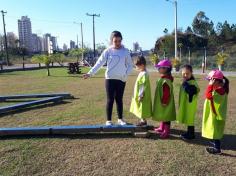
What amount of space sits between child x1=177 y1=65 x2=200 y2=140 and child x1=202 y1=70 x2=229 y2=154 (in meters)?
0.64

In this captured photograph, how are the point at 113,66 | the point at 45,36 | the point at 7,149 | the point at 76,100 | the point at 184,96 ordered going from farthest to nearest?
the point at 45,36
the point at 76,100
the point at 113,66
the point at 184,96
the point at 7,149

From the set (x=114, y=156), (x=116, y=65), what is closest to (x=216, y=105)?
(x=114, y=156)

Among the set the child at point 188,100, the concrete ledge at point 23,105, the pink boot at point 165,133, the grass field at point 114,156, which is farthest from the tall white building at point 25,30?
the child at point 188,100

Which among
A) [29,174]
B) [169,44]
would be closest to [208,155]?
[29,174]

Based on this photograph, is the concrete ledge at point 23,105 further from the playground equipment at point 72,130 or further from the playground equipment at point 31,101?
the playground equipment at point 72,130

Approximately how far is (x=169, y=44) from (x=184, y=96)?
164 ft

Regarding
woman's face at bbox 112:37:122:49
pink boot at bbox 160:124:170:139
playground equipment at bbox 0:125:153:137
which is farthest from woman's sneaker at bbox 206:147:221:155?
woman's face at bbox 112:37:122:49

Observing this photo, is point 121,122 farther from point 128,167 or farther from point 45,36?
point 45,36

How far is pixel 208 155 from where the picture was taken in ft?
17.1

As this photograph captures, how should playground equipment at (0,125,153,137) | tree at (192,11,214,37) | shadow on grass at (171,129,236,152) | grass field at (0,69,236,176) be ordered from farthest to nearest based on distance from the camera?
tree at (192,11,214,37) < playground equipment at (0,125,153,137) < shadow on grass at (171,129,236,152) < grass field at (0,69,236,176)

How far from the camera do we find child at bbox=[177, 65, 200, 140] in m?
5.96

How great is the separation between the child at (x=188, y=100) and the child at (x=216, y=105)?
644 millimetres

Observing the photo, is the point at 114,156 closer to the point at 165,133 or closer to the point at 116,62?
the point at 165,133

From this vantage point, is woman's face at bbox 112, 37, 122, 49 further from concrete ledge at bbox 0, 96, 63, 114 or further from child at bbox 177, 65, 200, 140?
concrete ledge at bbox 0, 96, 63, 114
